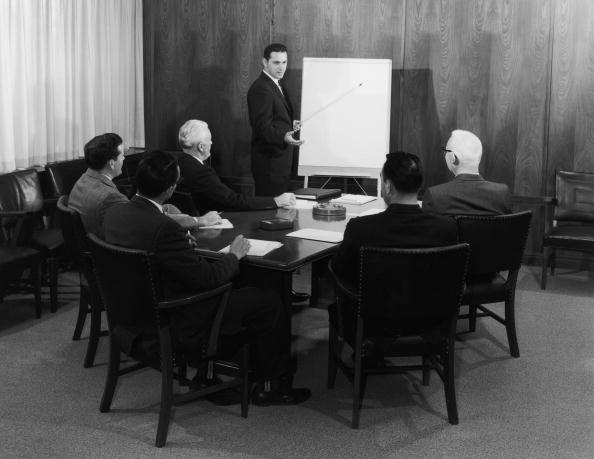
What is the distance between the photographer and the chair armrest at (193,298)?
10.6 feet

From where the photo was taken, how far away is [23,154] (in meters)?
6.02

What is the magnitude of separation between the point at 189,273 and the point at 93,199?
120 centimetres

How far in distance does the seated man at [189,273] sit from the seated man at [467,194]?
1.11m

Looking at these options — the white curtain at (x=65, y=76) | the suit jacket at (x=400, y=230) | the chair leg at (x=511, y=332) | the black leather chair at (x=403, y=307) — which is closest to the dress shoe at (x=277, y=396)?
the black leather chair at (x=403, y=307)

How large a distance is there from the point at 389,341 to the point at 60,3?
13.6 ft

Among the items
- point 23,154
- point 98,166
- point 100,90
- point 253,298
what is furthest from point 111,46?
point 253,298

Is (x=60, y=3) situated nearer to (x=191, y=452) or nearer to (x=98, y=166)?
(x=98, y=166)

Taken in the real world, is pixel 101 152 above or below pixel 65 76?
below

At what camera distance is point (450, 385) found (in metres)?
3.62

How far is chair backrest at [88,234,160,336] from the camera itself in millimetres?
3168

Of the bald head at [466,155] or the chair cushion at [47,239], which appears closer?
the bald head at [466,155]

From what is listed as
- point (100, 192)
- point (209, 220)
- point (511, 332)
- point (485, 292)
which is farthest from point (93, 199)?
point (511, 332)

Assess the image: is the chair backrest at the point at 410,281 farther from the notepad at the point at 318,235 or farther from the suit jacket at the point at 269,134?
the suit jacket at the point at 269,134

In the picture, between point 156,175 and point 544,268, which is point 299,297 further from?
point 156,175
